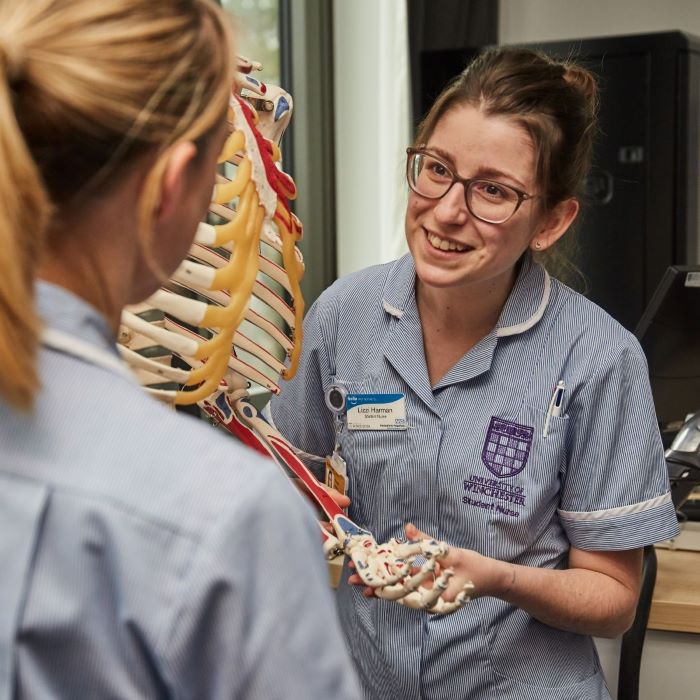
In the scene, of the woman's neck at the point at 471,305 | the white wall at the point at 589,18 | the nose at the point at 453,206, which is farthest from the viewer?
the white wall at the point at 589,18

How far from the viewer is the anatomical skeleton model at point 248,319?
108cm

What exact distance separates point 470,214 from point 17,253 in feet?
2.67

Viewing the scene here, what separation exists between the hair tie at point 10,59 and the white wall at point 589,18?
11.5 feet

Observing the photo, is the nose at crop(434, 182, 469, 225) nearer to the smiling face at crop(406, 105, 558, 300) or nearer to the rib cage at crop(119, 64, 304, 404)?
the smiling face at crop(406, 105, 558, 300)

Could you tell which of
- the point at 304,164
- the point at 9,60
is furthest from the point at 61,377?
the point at 304,164

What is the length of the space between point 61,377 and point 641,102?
2484 millimetres

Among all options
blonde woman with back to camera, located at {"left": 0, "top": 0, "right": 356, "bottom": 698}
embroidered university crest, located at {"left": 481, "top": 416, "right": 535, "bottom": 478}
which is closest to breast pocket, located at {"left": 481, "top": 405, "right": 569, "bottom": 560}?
embroidered university crest, located at {"left": 481, "top": 416, "right": 535, "bottom": 478}

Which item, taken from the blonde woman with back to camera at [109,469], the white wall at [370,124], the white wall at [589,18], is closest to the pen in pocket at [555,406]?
the blonde woman with back to camera at [109,469]

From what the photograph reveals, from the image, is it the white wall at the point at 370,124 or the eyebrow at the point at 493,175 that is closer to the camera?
the eyebrow at the point at 493,175

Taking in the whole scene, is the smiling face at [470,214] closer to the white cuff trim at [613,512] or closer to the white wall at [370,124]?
the white cuff trim at [613,512]

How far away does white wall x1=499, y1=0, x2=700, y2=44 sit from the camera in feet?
12.3

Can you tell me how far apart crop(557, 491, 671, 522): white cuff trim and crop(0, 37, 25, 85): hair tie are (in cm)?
94

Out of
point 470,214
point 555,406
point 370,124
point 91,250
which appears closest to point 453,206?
point 470,214

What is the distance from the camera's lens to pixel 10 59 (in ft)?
2.07
